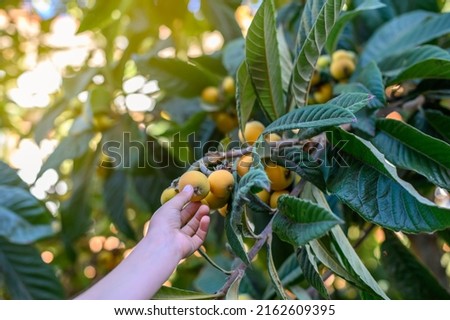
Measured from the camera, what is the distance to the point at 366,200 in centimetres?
62

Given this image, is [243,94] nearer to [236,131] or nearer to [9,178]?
[236,131]

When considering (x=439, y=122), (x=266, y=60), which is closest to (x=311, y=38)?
(x=266, y=60)

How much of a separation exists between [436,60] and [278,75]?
20cm

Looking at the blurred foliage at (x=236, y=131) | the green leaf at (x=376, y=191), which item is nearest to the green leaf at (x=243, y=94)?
the blurred foliage at (x=236, y=131)

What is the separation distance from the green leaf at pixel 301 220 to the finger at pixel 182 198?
94 millimetres

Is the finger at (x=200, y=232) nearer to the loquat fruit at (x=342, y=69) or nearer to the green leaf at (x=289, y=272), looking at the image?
the green leaf at (x=289, y=272)

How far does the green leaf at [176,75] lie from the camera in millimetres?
1134

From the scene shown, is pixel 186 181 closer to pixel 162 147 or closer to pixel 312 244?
pixel 312 244

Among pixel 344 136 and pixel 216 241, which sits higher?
pixel 344 136

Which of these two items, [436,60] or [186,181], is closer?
[186,181]

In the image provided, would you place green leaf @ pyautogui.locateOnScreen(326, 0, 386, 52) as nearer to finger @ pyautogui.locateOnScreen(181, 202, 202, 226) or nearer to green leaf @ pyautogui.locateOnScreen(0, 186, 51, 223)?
finger @ pyautogui.locateOnScreen(181, 202, 202, 226)

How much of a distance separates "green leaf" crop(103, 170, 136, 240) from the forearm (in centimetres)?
70

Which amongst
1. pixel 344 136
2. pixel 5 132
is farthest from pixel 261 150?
pixel 5 132
